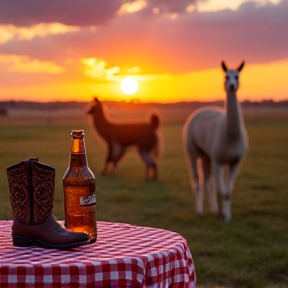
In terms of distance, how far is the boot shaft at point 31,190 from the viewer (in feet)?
9.58

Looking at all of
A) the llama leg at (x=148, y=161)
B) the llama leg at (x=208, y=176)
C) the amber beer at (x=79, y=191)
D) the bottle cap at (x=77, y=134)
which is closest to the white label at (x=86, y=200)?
the amber beer at (x=79, y=191)

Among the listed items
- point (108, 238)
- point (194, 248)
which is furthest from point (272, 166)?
point (108, 238)

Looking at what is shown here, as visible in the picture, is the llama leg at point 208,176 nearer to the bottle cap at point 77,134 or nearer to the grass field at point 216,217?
the grass field at point 216,217

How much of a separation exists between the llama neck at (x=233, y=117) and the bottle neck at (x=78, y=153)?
6.52m

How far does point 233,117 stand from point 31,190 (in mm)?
6777

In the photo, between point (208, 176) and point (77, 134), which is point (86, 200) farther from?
point (208, 176)

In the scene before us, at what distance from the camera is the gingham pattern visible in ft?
8.47

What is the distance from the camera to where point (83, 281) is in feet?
8.46

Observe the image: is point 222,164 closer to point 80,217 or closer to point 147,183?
point 147,183

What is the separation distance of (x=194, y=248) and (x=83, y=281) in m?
5.00

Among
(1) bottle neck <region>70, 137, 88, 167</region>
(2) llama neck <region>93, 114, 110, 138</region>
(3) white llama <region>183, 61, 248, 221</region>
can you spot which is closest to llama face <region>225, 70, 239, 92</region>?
(3) white llama <region>183, 61, 248, 221</region>

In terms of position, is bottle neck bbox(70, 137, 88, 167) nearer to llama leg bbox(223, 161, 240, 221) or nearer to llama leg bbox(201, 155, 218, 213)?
llama leg bbox(223, 161, 240, 221)

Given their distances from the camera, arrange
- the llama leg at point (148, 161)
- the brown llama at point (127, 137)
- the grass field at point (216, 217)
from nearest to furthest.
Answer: the grass field at point (216, 217)
the llama leg at point (148, 161)
the brown llama at point (127, 137)

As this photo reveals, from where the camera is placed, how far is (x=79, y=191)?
3062 mm
